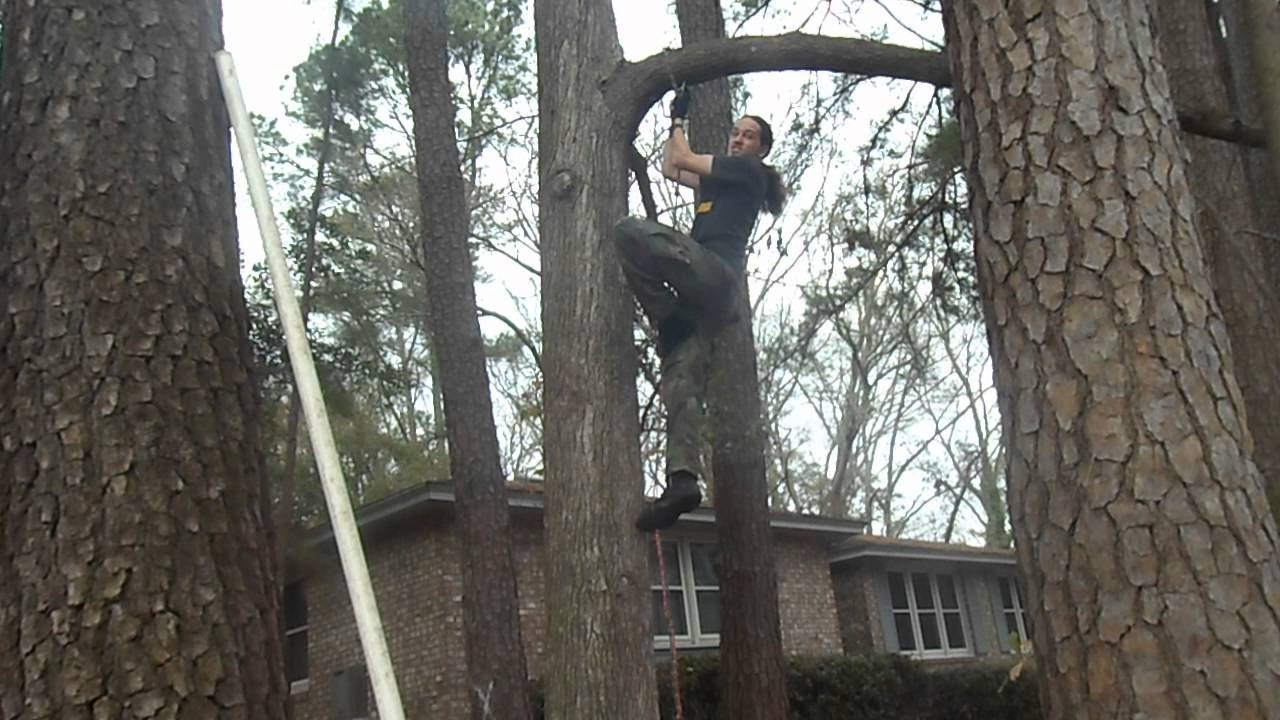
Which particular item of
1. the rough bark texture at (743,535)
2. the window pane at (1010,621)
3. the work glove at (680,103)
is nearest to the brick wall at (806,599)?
the window pane at (1010,621)

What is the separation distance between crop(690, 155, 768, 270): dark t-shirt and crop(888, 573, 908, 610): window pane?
1616 cm

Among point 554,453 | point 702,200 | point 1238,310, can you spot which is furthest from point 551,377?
point 1238,310

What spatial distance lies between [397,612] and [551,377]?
1047 cm

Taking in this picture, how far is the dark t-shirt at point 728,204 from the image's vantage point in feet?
17.0

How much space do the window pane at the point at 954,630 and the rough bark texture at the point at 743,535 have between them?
45.5ft

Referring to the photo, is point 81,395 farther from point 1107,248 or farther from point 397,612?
point 397,612

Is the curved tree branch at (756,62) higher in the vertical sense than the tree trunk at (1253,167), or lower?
lower

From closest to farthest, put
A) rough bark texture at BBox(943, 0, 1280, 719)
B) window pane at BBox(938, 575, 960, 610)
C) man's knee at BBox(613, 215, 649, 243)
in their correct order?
rough bark texture at BBox(943, 0, 1280, 719) → man's knee at BBox(613, 215, 649, 243) → window pane at BBox(938, 575, 960, 610)

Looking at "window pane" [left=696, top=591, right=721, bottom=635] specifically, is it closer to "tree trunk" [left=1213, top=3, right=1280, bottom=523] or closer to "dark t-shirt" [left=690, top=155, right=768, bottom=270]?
"tree trunk" [left=1213, top=3, right=1280, bottom=523]

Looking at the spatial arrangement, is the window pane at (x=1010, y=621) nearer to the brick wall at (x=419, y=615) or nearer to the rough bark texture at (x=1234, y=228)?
the brick wall at (x=419, y=615)

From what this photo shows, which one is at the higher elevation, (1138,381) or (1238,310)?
(1238,310)

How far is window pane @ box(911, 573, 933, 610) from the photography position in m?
20.8

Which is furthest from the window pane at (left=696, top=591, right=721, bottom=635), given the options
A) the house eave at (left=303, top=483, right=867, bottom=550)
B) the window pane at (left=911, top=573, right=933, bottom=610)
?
the window pane at (left=911, top=573, right=933, bottom=610)

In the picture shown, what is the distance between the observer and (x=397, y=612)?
14133 mm
